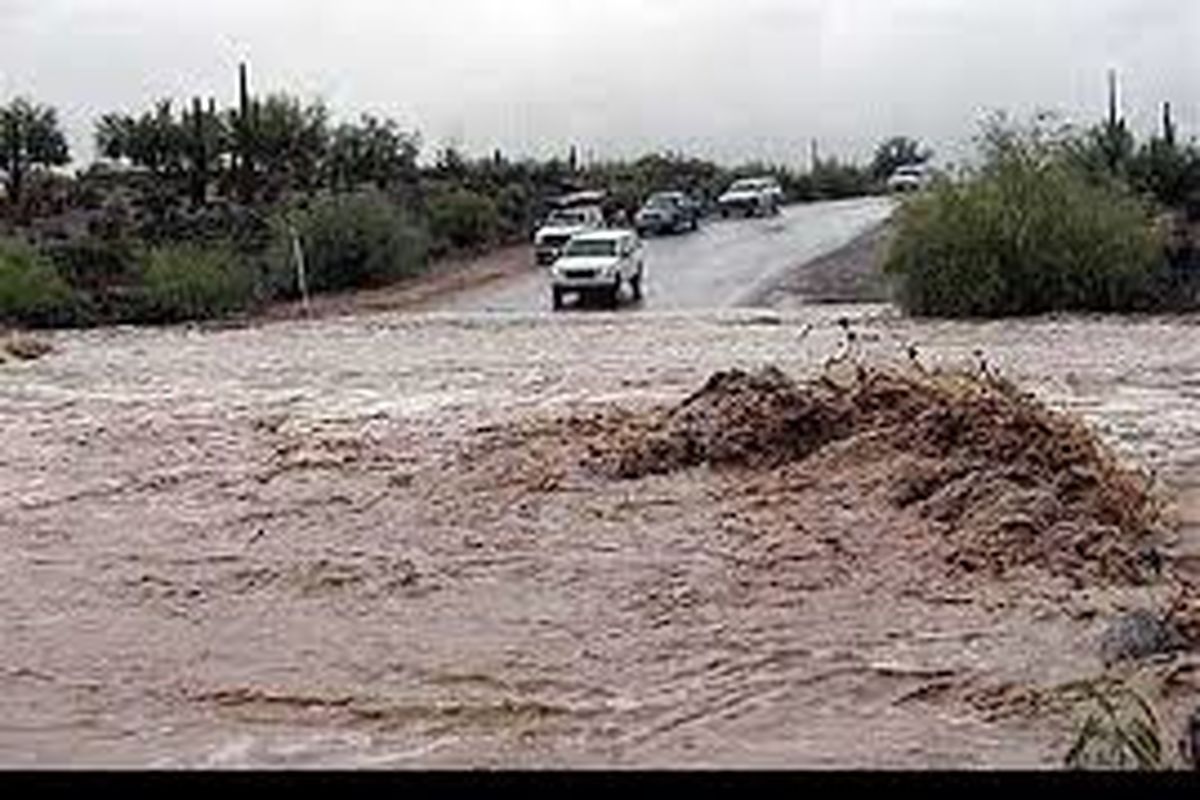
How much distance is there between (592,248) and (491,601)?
36492 millimetres

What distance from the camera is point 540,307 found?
158ft

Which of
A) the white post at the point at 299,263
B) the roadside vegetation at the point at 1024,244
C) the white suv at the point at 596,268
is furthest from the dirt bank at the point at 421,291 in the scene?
the roadside vegetation at the point at 1024,244

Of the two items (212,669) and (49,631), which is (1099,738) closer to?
(212,669)

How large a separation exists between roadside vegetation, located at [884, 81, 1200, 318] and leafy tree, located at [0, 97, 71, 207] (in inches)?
1664

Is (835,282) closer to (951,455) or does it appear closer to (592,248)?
(592,248)

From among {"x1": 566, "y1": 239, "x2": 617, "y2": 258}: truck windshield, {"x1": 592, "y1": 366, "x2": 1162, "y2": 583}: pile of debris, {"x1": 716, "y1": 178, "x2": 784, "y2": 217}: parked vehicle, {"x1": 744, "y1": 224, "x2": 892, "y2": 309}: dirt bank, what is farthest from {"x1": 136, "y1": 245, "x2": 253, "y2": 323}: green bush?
{"x1": 716, "y1": 178, "x2": 784, "y2": 217}: parked vehicle

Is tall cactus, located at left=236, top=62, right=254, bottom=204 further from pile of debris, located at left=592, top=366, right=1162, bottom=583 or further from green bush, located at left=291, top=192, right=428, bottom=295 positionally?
pile of debris, located at left=592, top=366, right=1162, bottom=583

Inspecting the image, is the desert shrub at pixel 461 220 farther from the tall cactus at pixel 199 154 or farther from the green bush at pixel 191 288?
the green bush at pixel 191 288

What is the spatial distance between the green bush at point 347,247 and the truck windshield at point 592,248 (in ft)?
29.5

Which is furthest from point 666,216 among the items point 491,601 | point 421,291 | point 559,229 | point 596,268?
point 491,601

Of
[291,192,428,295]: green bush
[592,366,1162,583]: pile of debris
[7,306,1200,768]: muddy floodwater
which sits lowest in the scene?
[7,306,1200,768]: muddy floodwater

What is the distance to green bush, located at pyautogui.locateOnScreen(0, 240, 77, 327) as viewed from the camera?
49.0 meters

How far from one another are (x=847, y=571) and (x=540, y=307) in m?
34.3
